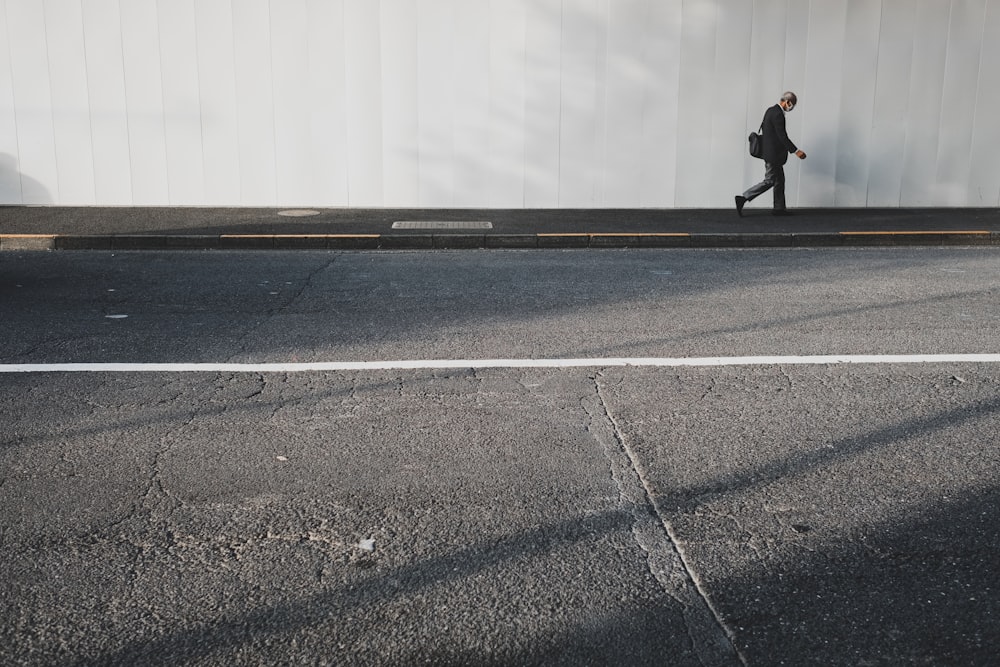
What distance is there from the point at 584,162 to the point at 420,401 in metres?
11.0

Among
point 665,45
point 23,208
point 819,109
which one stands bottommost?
point 23,208

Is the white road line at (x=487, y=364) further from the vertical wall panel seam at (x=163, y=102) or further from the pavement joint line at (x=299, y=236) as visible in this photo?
the vertical wall panel seam at (x=163, y=102)

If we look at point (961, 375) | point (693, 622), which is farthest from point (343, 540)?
point (961, 375)

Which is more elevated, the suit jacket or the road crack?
the suit jacket

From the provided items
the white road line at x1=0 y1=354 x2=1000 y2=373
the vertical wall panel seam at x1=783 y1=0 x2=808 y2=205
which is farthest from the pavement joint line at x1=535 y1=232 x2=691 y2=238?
the white road line at x1=0 y1=354 x2=1000 y2=373

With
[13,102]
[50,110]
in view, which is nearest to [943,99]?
A: [50,110]

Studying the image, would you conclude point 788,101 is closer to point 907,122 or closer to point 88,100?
point 907,122

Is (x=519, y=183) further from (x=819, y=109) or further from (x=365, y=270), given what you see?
(x=365, y=270)

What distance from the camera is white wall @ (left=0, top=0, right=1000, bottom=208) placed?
1544 centimetres

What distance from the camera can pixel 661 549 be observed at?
12.4ft

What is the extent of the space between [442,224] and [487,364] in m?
7.50

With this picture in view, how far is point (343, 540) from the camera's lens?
3869 millimetres

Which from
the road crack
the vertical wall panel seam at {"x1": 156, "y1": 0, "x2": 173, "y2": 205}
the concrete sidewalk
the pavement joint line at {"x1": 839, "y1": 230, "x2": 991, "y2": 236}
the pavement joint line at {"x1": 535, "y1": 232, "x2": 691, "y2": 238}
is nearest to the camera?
the road crack

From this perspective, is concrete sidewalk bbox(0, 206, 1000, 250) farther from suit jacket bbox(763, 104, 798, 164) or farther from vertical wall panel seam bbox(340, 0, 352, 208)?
suit jacket bbox(763, 104, 798, 164)
